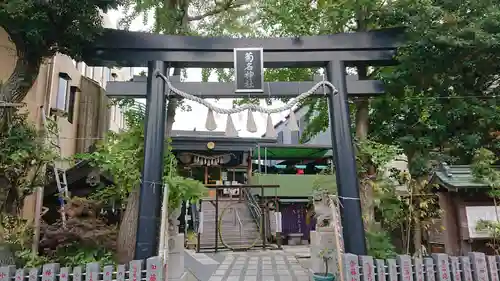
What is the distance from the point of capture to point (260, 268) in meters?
10.4

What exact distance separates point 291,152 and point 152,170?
49.7 ft

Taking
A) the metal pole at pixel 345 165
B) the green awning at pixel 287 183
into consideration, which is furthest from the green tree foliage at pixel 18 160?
the green awning at pixel 287 183

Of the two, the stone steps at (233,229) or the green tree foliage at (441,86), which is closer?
the green tree foliage at (441,86)

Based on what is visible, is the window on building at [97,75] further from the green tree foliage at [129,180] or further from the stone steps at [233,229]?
the green tree foliage at [129,180]

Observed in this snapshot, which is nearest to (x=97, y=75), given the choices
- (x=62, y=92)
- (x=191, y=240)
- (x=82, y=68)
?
(x=82, y=68)

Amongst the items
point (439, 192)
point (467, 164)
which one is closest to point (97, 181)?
point (439, 192)

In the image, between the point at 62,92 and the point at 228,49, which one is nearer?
the point at 228,49

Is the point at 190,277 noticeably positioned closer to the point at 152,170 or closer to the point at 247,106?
the point at 152,170

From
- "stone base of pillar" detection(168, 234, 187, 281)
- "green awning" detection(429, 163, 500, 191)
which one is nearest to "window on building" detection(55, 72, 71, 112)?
"stone base of pillar" detection(168, 234, 187, 281)

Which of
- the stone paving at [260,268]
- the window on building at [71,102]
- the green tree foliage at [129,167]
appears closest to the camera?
the green tree foliage at [129,167]

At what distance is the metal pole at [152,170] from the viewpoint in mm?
6669

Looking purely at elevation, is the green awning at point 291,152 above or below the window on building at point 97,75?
below

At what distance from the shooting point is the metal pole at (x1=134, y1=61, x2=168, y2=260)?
21.9ft

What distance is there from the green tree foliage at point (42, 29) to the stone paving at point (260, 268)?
21.3ft
